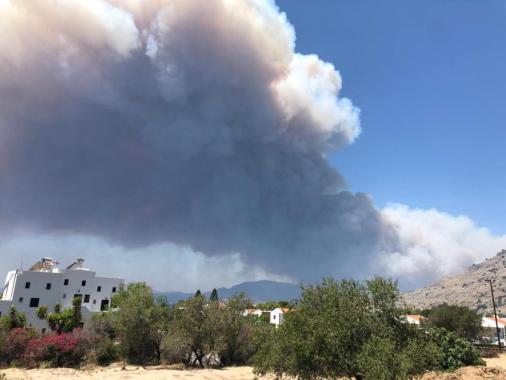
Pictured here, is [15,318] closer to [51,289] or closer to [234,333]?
[51,289]

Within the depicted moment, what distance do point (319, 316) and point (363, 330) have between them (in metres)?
3.22

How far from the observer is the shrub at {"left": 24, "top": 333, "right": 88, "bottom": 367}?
48.8m

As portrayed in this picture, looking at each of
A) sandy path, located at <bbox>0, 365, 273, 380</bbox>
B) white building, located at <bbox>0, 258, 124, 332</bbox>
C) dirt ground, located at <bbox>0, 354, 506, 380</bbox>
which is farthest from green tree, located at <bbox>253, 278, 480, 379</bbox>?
white building, located at <bbox>0, 258, 124, 332</bbox>

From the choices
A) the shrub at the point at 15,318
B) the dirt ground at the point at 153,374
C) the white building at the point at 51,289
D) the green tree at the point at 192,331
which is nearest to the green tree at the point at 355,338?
the dirt ground at the point at 153,374

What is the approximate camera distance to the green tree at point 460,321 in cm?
8394

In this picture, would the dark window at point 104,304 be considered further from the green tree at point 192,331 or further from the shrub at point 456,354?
the shrub at point 456,354

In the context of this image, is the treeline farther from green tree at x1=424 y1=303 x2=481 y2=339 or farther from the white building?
green tree at x1=424 y1=303 x2=481 y2=339

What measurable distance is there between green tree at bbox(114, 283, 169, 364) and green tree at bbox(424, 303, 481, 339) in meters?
62.7

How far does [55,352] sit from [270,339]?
1337 inches

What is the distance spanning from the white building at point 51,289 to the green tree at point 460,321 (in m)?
79.5

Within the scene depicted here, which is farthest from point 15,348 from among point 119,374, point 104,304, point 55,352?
point 104,304

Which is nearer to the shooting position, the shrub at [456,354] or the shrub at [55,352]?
the shrub at [55,352]

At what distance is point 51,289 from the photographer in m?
77.9

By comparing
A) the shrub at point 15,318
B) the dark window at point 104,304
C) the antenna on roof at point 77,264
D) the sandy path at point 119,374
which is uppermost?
the antenna on roof at point 77,264
